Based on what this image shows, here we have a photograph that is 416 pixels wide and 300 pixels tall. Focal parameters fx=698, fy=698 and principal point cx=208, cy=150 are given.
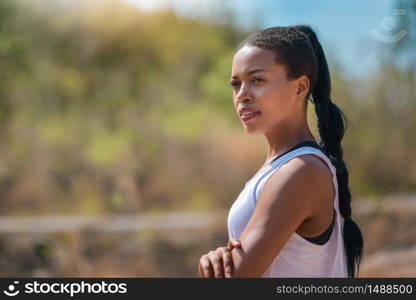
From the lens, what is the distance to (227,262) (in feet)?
5.03

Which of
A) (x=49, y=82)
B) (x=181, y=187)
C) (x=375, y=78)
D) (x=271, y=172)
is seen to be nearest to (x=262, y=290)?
(x=271, y=172)

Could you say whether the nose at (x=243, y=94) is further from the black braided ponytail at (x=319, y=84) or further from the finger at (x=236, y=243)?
the finger at (x=236, y=243)

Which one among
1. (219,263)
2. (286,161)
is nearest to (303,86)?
(286,161)

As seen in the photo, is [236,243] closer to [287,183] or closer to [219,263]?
[219,263]

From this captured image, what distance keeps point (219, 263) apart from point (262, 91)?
1.35 feet

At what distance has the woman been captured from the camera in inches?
59.1

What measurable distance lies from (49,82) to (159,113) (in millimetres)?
1856

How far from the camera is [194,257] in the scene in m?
8.27

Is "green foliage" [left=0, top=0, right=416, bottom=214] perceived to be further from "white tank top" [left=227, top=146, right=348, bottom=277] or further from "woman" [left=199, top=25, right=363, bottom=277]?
"white tank top" [left=227, top=146, right=348, bottom=277]

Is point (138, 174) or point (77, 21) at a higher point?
point (77, 21)

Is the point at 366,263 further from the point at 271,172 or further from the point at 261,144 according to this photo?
the point at 271,172

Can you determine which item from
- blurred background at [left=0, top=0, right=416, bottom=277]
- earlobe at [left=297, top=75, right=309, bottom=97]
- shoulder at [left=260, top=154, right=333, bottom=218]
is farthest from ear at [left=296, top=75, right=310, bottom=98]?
blurred background at [left=0, top=0, right=416, bottom=277]

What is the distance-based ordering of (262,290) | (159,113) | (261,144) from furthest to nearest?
(159,113)
(261,144)
(262,290)

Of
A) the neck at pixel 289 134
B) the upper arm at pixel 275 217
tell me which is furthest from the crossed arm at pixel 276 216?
the neck at pixel 289 134
